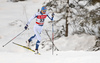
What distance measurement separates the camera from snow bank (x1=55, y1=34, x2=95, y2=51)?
1267 cm

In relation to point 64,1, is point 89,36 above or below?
below

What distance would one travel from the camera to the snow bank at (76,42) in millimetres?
12672

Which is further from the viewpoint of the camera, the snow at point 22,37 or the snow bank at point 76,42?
the snow bank at point 76,42

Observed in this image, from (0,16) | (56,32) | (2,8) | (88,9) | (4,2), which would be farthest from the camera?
(4,2)

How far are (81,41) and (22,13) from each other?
8.91m

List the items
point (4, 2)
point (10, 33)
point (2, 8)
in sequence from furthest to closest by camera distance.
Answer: point (4, 2), point (2, 8), point (10, 33)

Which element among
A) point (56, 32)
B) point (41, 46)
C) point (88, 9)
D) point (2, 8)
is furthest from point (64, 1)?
point (2, 8)

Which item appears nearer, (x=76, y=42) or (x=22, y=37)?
(x=76, y=42)

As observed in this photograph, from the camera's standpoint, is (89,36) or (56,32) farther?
(56,32)

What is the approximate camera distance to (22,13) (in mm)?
19141

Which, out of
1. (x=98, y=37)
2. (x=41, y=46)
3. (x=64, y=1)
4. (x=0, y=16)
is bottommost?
(x=41, y=46)

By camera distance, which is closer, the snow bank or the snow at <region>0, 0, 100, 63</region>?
the snow at <region>0, 0, 100, 63</region>

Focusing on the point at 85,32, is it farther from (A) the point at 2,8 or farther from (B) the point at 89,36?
(A) the point at 2,8

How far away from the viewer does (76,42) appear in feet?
42.9
